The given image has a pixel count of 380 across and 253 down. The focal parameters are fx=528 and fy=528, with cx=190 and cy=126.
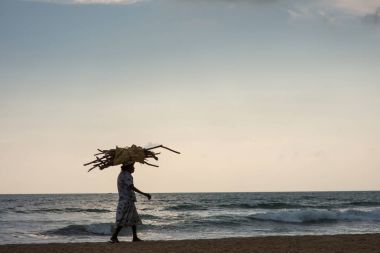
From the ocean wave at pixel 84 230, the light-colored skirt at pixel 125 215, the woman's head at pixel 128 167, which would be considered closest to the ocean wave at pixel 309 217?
the ocean wave at pixel 84 230

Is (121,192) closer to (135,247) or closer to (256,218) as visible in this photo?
(135,247)

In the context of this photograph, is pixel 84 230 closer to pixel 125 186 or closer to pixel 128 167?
pixel 125 186

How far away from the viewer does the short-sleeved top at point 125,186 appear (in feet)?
34.5

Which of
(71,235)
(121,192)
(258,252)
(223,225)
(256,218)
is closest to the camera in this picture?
(258,252)

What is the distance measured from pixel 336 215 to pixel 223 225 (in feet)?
27.6

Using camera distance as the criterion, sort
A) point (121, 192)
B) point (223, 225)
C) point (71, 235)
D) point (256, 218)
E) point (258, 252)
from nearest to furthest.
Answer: point (258, 252)
point (121, 192)
point (71, 235)
point (223, 225)
point (256, 218)

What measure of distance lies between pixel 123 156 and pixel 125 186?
2.08 ft

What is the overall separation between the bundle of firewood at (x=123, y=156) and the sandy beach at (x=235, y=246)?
160 cm

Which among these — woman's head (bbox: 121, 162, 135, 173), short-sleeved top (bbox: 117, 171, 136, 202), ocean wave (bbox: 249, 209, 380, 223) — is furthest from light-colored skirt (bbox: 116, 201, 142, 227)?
ocean wave (bbox: 249, 209, 380, 223)

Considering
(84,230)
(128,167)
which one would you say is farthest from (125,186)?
(84,230)

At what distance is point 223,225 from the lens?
2447cm

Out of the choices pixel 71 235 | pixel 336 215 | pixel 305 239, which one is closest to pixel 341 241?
pixel 305 239

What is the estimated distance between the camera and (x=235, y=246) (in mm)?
10328

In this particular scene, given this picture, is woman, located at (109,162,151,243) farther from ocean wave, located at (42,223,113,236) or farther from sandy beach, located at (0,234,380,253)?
ocean wave, located at (42,223,113,236)
